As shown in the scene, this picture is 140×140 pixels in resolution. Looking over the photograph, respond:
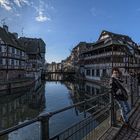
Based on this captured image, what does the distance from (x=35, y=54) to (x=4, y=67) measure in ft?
93.0

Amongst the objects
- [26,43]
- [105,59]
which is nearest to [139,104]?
[105,59]

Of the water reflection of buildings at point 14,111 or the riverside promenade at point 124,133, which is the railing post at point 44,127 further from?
the water reflection of buildings at point 14,111

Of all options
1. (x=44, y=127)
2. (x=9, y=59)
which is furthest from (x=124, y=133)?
(x=9, y=59)

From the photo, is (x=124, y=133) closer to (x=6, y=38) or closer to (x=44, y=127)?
(x=44, y=127)

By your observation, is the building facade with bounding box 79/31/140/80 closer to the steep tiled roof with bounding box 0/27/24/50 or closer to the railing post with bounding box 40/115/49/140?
the steep tiled roof with bounding box 0/27/24/50

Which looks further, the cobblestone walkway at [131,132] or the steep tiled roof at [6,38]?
the steep tiled roof at [6,38]

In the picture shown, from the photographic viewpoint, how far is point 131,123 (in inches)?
285

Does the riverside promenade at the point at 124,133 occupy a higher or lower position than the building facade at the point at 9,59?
lower

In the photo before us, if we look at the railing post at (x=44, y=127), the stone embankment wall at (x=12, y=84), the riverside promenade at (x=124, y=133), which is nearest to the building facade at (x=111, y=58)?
the stone embankment wall at (x=12, y=84)

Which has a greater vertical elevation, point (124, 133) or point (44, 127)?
point (44, 127)

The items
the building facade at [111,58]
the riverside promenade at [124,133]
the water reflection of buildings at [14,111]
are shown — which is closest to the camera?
the riverside promenade at [124,133]

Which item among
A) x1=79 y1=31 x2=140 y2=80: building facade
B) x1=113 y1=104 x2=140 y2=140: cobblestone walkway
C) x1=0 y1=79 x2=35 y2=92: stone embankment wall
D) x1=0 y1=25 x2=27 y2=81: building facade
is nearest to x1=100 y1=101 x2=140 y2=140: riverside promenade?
x1=113 y1=104 x2=140 y2=140: cobblestone walkway

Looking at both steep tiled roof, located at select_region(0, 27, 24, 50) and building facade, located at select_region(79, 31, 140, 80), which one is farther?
building facade, located at select_region(79, 31, 140, 80)

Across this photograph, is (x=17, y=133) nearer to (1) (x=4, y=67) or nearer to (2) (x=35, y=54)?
(1) (x=4, y=67)
